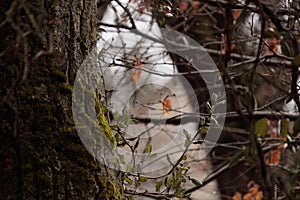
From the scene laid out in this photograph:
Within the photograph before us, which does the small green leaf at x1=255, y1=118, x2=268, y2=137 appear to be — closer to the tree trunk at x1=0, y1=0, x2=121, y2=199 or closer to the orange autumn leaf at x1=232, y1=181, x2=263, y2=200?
the tree trunk at x1=0, y1=0, x2=121, y2=199

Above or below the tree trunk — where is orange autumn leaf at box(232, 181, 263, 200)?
below

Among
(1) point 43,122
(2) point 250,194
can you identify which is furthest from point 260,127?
(2) point 250,194

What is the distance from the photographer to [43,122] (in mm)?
1020

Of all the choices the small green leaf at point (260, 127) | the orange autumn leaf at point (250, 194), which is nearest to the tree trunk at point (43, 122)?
the small green leaf at point (260, 127)

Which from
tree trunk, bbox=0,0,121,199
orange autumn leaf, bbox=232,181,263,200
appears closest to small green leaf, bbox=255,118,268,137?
tree trunk, bbox=0,0,121,199

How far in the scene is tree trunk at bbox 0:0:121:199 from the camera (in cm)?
99

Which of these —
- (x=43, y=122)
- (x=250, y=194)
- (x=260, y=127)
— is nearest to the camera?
(x=260, y=127)

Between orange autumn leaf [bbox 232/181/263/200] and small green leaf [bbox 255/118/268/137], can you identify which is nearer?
small green leaf [bbox 255/118/268/137]

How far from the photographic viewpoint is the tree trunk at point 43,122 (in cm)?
99

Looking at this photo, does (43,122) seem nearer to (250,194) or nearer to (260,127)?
(260,127)

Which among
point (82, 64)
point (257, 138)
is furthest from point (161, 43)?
point (257, 138)

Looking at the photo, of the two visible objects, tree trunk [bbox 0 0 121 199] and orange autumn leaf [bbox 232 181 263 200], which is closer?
tree trunk [bbox 0 0 121 199]

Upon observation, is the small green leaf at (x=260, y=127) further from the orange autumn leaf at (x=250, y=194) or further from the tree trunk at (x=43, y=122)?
the orange autumn leaf at (x=250, y=194)

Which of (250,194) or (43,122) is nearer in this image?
(43,122)
